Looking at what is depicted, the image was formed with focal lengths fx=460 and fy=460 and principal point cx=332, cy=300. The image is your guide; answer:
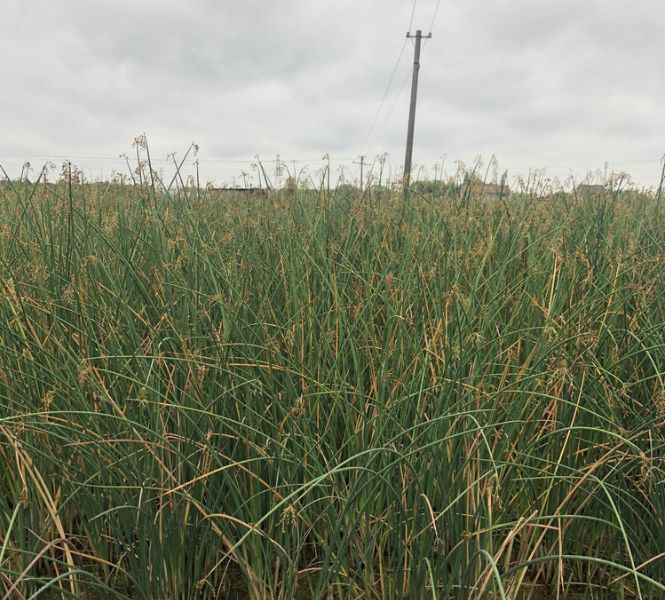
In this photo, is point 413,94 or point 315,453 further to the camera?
point 413,94

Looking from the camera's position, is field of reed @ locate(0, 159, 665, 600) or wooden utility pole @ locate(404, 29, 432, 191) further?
wooden utility pole @ locate(404, 29, 432, 191)

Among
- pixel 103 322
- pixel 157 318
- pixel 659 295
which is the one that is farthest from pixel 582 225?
pixel 103 322

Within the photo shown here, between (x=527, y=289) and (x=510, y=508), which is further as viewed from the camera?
(x=527, y=289)

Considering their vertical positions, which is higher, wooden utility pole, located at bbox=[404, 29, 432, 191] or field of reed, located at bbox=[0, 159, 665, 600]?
wooden utility pole, located at bbox=[404, 29, 432, 191]

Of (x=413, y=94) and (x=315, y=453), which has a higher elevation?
(x=413, y=94)

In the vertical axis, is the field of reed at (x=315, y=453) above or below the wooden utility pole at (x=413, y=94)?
below

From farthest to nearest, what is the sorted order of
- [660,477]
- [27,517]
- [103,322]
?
1. [103,322]
2. [27,517]
3. [660,477]

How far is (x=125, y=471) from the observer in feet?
4.19

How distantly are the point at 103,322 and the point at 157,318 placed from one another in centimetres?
21

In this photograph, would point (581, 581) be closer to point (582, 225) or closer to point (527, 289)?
point (527, 289)

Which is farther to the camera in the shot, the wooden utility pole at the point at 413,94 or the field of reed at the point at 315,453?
the wooden utility pole at the point at 413,94

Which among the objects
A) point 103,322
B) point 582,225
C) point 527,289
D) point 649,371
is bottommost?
point 649,371

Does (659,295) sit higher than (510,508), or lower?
higher

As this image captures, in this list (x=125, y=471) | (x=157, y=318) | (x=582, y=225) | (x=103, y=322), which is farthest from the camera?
(x=582, y=225)
